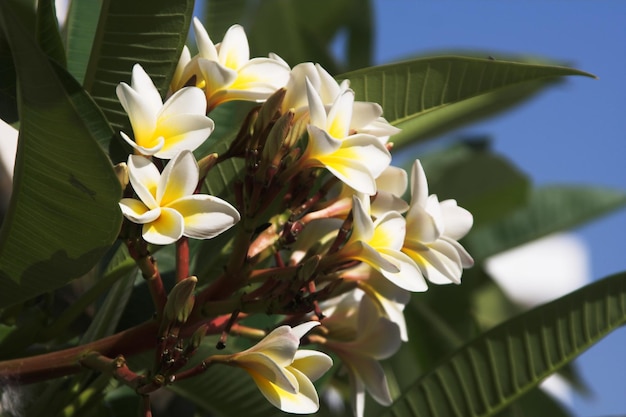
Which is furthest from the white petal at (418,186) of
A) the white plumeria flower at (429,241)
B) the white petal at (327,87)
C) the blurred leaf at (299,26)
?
the blurred leaf at (299,26)

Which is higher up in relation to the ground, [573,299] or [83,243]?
[83,243]

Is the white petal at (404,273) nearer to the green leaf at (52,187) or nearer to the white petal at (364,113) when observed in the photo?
the white petal at (364,113)

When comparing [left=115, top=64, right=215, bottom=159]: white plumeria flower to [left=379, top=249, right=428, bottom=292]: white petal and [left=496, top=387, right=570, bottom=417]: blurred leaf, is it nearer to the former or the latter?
[left=379, top=249, right=428, bottom=292]: white petal

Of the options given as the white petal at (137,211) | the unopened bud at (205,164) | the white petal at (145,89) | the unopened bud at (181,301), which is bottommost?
the unopened bud at (181,301)

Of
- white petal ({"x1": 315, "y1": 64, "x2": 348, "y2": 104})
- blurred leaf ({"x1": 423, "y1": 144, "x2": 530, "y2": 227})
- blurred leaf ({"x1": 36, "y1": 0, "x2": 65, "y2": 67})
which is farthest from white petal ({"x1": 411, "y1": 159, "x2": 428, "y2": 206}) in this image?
blurred leaf ({"x1": 423, "y1": 144, "x2": 530, "y2": 227})

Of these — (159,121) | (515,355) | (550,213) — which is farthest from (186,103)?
(550,213)

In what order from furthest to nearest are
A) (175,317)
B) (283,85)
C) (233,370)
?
(233,370)
(283,85)
(175,317)

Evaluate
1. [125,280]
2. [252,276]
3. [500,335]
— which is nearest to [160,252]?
[125,280]

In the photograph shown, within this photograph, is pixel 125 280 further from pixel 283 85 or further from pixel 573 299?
pixel 573 299
